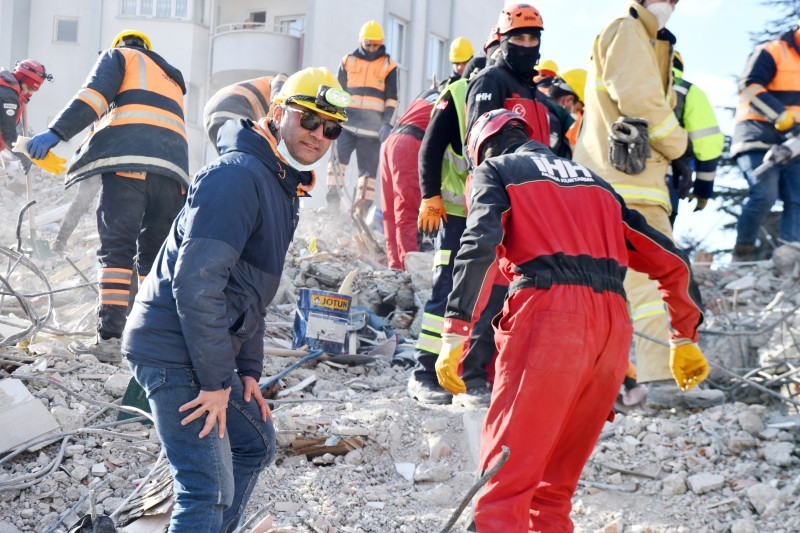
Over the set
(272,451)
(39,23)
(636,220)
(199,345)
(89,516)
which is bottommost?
(89,516)

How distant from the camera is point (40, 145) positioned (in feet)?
17.2

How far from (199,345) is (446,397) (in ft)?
8.45

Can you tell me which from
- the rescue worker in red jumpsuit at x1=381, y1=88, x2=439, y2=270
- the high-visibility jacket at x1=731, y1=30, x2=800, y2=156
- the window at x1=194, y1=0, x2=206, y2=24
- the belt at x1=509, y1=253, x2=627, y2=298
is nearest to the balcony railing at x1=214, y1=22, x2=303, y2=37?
the window at x1=194, y1=0, x2=206, y2=24

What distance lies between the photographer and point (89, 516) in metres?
3.19

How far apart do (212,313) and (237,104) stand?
154 inches

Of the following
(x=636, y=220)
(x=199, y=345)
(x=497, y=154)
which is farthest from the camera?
(x=497, y=154)

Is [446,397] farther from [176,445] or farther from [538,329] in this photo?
→ [176,445]

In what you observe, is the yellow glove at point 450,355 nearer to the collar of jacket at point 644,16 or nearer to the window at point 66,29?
the collar of jacket at point 644,16

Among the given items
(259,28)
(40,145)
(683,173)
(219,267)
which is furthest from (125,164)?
(259,28)

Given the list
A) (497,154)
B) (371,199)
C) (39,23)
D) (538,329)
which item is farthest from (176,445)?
(39,23)

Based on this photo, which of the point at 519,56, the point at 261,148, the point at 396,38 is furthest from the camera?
the point at 396,38

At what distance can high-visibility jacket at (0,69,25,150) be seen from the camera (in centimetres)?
938

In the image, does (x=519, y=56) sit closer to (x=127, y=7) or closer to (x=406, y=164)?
(x=406, y=164)

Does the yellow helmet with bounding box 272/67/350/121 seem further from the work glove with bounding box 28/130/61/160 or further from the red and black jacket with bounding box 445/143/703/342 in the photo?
the work glove with bounding box 28/130/61/160
